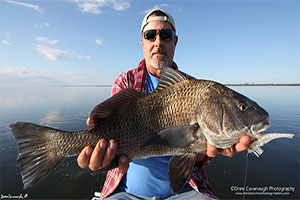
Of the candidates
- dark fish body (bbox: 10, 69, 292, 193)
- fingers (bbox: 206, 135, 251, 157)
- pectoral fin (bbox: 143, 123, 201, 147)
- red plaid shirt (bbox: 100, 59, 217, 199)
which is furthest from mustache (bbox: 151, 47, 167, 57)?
fingers (bbox: 206, 135, 251, 157)

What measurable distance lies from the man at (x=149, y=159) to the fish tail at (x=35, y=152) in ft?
1.37

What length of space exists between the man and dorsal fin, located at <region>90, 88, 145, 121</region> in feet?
1.19

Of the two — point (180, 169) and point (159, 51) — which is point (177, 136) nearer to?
point (180, 169)

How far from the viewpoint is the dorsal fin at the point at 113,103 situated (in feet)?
6.91

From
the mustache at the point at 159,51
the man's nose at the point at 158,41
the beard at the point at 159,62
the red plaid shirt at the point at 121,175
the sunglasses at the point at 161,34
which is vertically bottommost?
the red plaid shirt at the point at 121,175

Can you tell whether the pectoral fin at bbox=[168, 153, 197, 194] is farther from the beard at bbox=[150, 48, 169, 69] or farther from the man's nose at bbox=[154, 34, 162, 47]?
the man's nose at bbox=[154, 34, 162, 47]

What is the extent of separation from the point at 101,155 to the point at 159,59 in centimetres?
253

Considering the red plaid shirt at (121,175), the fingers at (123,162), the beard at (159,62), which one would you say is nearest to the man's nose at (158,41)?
the beard at (159,62)

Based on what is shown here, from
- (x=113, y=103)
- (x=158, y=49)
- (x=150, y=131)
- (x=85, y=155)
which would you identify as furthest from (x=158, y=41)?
(x=85, y=155)

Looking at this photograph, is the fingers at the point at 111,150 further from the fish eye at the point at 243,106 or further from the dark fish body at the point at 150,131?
the fish eye at the point at 243,106

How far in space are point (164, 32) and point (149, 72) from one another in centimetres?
103

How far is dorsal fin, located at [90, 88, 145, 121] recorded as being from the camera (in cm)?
211

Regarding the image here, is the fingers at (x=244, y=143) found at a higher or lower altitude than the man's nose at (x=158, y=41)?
lower

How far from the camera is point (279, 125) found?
12273 mm
